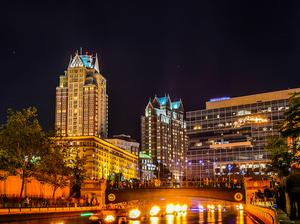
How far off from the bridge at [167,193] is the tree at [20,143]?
34.3m

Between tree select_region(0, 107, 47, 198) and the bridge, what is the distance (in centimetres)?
3425

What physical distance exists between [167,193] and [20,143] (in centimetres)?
4530

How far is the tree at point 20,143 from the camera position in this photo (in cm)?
8519

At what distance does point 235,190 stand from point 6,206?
5853 centimetres

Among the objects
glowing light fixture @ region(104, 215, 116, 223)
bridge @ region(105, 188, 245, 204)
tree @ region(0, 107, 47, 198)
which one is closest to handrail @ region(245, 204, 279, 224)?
glowing light fixture @ region(104, 215, 116, 223)

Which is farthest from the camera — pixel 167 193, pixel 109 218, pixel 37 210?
pixel 167 193

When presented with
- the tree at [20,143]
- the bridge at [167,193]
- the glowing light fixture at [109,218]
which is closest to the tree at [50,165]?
the tree at [20,143]

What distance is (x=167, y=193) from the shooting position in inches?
4702

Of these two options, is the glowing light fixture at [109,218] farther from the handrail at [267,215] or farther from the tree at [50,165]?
the tree at [50,165]

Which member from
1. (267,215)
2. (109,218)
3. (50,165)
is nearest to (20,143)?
(50,165)

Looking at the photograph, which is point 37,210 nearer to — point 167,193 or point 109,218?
point 109,218

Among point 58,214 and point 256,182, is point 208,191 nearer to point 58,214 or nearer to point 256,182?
point 256,182

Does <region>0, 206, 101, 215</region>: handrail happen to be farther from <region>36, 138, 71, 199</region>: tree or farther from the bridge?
the bridge

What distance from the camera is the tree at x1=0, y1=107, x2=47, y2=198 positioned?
8519 cm
